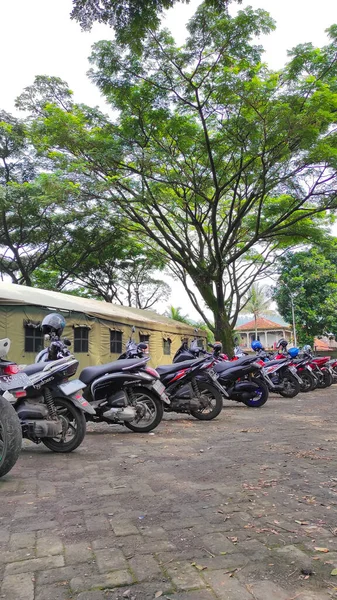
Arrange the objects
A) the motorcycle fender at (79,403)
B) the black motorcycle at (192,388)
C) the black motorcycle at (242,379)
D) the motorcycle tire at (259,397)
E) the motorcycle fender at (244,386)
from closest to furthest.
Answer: the motorcycle fender at (79,403), the black motorcycle at (192,388), the black motorcycle at (242,379), the motorcycle fender at (244,386), the motorcycle tire at (259,397)

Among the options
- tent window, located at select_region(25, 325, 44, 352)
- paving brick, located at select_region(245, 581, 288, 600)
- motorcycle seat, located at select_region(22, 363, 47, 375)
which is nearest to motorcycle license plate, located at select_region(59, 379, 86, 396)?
motorcycle seat, located at select_region(22, 363, 47, 375)

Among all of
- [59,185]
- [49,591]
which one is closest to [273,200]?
[59,185]

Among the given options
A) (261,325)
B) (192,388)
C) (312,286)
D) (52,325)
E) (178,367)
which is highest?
(312,286)

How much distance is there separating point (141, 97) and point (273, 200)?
5817 millimetres

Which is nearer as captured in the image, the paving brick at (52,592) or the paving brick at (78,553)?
the paving brick at (52,592)

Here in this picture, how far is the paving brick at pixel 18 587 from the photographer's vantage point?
1948mm

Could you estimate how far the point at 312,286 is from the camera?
2819cm

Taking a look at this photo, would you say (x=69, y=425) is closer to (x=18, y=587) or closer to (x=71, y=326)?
(x=18, y=587)

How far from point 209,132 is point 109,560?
1294cm

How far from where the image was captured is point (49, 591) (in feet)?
6.53

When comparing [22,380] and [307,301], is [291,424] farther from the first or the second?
[307,301]

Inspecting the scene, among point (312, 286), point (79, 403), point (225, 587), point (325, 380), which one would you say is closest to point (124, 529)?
point (225, 587)

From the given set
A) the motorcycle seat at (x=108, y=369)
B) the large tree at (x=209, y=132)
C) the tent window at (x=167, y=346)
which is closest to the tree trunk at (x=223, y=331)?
the large tree at (x=209, y=132)

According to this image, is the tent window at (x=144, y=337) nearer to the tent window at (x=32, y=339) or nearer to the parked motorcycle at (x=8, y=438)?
the tent window at (x=32, y=339)
